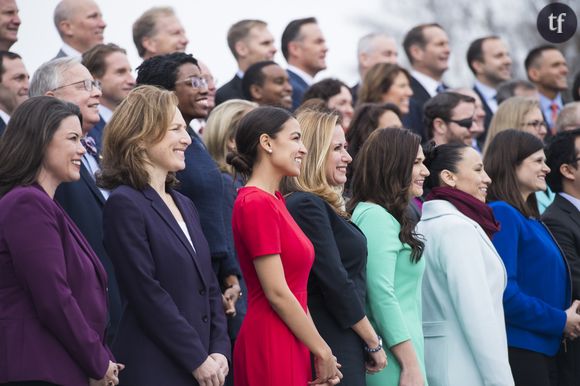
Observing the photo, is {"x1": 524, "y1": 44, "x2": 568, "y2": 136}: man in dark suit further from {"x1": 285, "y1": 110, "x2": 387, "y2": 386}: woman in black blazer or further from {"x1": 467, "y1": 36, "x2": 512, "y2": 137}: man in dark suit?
{"x1": 285, "y1": 110, "x2": 387, "y2": 386}: woman in black blazer

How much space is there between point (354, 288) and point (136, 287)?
1.22 meters

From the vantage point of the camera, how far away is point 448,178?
7.99 meters

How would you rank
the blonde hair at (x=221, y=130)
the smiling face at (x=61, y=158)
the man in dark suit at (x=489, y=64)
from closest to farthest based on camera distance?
the smiling face at (x=61, y=158), the blonde hair at (x=221, y=130), the man in dark suit at (x=489, y=64)

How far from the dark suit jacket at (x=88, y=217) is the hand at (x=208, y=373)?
94 cm

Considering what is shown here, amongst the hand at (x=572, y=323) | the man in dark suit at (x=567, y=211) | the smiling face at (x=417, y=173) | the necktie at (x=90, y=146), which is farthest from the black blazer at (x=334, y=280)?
the man in dark suit at (x=567, y=211)

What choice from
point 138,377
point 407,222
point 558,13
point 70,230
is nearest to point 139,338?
point 138,377

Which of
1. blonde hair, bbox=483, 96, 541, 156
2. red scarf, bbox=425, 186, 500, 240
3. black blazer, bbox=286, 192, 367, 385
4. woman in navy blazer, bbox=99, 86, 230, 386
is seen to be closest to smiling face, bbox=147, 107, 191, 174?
woman in navy blazer, bbox=99, 86, 230, 386

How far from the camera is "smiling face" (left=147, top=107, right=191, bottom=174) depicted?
629cm

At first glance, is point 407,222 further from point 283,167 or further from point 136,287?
point 136,287

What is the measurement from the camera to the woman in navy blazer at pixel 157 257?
5.88 m

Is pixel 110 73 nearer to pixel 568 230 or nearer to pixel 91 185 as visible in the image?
pixel 91 185

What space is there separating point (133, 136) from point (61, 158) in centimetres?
51

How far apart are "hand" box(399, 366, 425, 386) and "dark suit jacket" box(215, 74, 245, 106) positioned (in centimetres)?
458

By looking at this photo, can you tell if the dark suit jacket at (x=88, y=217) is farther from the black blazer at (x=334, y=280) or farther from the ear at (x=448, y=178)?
the ear at (x=448, y=178)
